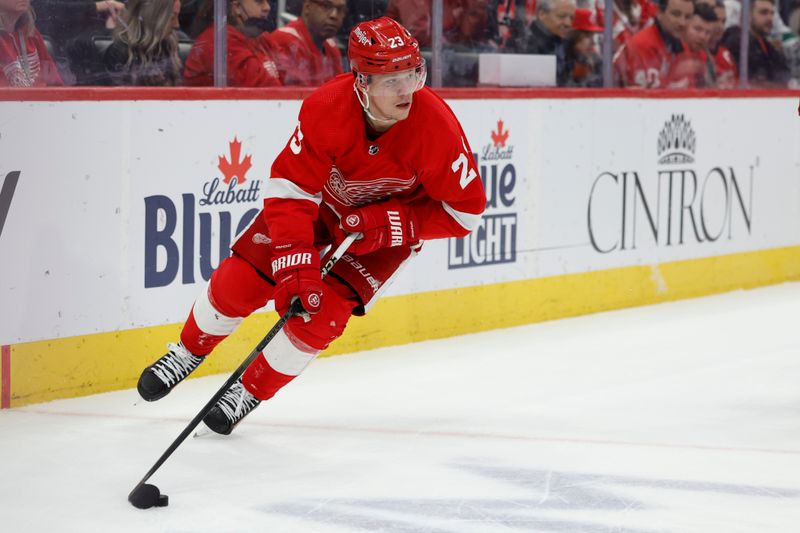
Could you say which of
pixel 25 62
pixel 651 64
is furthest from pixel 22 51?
pixel 651 64

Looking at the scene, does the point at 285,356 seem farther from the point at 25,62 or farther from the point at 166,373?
the point at 25,62

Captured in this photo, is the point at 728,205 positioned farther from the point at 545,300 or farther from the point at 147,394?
the point at 147,394

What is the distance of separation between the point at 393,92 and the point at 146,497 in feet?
3.75

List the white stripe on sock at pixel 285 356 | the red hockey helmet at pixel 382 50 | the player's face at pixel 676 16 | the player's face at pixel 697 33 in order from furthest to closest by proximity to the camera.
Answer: the player's face at pixel 697 33 < the player's face at pixel 676 16 < the white stripe on sock at pixel 285 356 < the red hockey helmet at pixel 382 50

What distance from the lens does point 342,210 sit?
380 centimetres

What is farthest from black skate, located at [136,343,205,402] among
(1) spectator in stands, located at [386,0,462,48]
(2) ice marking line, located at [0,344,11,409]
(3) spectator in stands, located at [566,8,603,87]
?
(3) spectator in stands, located at [566,8,603,87]

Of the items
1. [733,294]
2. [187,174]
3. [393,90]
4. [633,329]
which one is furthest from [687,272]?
[393,90]

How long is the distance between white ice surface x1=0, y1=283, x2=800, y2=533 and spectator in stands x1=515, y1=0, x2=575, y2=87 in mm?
1490

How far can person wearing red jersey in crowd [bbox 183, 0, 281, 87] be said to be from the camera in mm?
4914

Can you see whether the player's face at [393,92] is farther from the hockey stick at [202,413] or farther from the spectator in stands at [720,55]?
the spectator in stands at [720,55]

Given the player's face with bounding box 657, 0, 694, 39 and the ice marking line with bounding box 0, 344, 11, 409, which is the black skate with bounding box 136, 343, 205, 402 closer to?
the ice marking line with bounding box 0, 344, 11, 409

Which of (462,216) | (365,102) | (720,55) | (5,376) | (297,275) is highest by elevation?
(720,55)

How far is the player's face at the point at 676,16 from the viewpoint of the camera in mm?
7031

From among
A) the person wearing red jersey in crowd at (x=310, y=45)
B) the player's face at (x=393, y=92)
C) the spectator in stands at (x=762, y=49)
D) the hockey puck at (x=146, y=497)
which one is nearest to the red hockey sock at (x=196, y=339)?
the hockey puck at (x=146, y=497)
